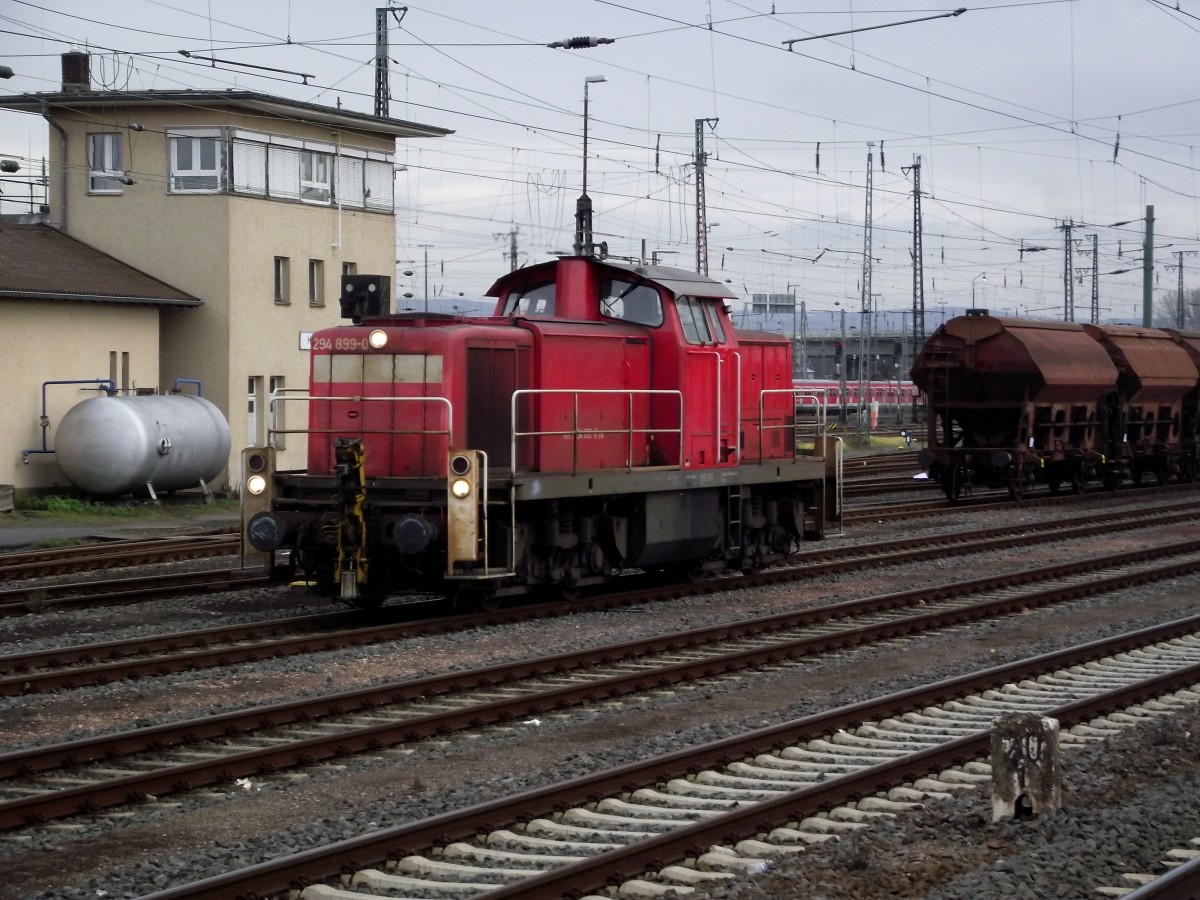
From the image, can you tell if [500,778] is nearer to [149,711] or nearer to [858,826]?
[858,826]

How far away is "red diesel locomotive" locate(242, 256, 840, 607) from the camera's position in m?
13.2

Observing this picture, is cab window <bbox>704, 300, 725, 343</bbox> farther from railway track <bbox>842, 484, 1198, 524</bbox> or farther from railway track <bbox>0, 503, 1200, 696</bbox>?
railway track <bbox>842, 484, 1198, 524</bbox>

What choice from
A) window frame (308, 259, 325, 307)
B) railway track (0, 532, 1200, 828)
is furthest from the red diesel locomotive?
window frame (308, 259, 325, 307)

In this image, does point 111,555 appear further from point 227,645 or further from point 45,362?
point 45,362

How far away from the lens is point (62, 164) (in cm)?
3366

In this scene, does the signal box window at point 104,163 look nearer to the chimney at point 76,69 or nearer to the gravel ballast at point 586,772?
the chimney at point 76,69

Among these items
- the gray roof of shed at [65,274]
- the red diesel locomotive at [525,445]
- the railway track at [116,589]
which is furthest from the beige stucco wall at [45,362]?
the red diesel locomotive at [525,445]

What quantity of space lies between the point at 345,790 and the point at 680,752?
1.93 meters

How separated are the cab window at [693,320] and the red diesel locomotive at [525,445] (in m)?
0.02

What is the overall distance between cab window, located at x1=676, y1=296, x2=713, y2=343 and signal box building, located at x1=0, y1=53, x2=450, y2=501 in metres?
17.3

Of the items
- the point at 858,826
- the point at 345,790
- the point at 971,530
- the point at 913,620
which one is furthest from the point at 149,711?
the point at 971,530

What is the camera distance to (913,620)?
14.1 m

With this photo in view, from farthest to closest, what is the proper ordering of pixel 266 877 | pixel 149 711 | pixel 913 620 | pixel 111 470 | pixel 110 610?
pixel 111 470 → pixel 110 610 → pixel 913 620 → pixel 149 711 → pixel 266 877

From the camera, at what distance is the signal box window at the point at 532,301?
15477 millimetres
